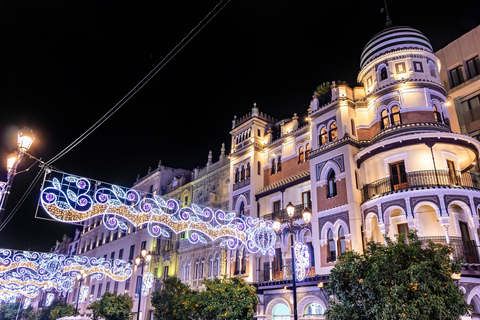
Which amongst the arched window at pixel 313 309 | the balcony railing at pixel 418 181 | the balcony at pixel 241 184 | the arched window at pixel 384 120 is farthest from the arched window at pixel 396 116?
the balcony at pixel 241 184

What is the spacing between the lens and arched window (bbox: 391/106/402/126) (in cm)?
2245

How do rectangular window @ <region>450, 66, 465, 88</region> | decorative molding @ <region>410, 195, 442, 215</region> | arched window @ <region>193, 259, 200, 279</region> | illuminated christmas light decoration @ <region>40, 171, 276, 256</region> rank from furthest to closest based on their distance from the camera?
arched window @ <region>193, 259, 200, 279</region>
rectangular window @ <region>450, 66, 465, 88</region>
decorative molding @ <region>410, 195, 442, 215</region>
illuminated christmas light decoration @ <region>40, 171, 276, 256</region>

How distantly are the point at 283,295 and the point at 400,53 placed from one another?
1789cm

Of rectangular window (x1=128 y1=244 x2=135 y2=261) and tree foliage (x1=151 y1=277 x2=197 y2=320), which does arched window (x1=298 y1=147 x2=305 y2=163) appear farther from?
rectangular window (x1=128 y1=244 x2=135 y2=261)

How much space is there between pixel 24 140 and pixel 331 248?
59.0 feet

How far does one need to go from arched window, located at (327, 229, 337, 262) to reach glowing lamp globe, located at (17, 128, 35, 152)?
1759 centimetres

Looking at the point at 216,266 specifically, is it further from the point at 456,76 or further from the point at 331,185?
the point at 456,76

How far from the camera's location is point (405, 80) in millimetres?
22672

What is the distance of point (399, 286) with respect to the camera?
→ 1103cm

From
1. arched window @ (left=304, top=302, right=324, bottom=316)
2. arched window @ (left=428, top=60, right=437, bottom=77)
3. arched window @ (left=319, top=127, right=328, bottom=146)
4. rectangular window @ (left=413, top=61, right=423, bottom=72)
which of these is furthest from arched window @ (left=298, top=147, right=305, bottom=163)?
arched window @ (left=304, top=302, right=324, bottom=316)

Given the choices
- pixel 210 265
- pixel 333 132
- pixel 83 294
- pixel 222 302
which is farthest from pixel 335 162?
pixel 83 294

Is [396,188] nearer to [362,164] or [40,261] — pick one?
[362,164]

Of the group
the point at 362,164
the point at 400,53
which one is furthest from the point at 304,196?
the point at 400,53

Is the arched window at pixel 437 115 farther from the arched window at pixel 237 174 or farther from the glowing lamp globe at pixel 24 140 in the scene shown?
the glowing lamp globe at pixel 24 140
